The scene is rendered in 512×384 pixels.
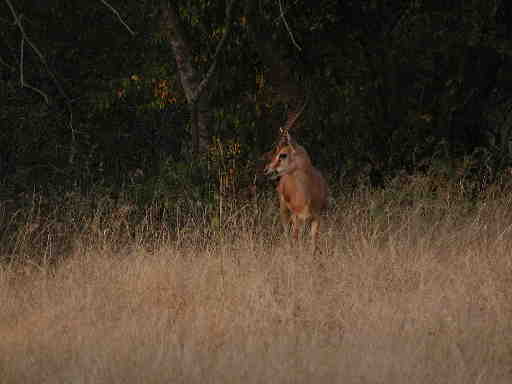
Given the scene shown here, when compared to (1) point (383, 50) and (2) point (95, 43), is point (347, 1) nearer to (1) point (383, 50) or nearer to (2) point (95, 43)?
(1) point (383, 50)

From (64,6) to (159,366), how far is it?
11170 mm

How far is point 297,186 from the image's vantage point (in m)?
10.4

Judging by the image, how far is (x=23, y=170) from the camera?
1514 centimetres

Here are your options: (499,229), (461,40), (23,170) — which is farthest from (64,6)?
(499,229)

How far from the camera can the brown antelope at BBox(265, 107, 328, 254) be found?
33.1 ft

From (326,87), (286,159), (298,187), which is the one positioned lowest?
(298,187)

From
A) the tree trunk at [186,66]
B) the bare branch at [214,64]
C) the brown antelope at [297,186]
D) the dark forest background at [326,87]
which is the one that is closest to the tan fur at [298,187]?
the brown antelope at [297,186]

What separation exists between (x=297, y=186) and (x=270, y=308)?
353 cm

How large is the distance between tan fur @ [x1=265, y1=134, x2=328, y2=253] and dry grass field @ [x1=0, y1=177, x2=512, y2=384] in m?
0.29

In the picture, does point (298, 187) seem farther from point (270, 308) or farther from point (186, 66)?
point (270, 308)

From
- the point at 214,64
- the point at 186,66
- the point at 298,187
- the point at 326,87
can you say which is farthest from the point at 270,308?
the point at 326,87

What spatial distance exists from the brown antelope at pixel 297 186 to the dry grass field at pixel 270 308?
290mm

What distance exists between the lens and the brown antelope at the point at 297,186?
10078 mm

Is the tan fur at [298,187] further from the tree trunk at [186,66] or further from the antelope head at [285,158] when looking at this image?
the tree trunk at [186,66]
